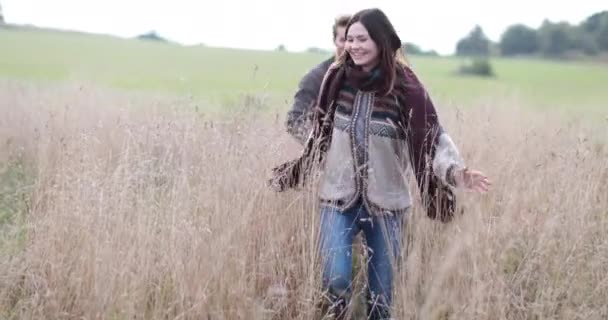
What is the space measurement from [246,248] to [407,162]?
0.87m

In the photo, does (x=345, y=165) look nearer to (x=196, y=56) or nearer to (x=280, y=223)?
(x=280, y=223)

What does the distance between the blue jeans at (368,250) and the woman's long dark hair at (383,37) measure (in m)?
0.59

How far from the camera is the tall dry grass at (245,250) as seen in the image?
8.99 feet

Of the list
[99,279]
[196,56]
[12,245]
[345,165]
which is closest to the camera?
[99,279]

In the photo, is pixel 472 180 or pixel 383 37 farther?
pixel 383 37

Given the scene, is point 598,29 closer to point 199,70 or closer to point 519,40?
point 519,40

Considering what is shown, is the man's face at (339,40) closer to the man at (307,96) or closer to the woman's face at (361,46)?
the man at (307,96)

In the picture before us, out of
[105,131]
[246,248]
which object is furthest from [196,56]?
[246,248]

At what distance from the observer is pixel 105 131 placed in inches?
204

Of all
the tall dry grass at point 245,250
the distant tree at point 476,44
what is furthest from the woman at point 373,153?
the distant tree at point 476,44

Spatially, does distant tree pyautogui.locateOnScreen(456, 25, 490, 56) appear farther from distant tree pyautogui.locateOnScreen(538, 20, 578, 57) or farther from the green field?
distant tree pyautogui.locateOnScreen(538, 20, 578, 57)

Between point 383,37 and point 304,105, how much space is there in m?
0.69

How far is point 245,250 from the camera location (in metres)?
3.04

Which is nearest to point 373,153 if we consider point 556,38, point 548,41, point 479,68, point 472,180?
point 472,180
